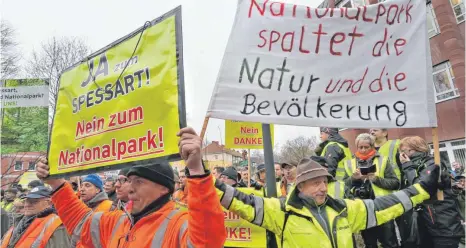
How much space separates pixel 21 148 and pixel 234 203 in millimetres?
12511

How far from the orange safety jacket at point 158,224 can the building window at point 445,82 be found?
67.2ft

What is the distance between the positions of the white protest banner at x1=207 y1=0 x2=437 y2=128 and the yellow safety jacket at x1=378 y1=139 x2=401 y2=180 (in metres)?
1.59

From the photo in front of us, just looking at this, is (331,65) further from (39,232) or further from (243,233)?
(243,233)

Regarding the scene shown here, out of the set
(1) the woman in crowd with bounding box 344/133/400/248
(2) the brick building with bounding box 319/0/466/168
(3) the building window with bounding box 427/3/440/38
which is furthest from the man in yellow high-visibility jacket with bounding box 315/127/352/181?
(3) the building window with bounding box 427/3/440/38

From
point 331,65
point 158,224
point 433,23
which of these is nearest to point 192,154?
point 158,224

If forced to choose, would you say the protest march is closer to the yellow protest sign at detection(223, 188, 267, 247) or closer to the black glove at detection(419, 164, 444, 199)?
the black glove at detection(419, 164, 444, 199)

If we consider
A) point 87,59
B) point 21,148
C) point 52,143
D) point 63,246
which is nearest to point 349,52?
point 87,59

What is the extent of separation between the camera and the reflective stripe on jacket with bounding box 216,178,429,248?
3.00 metres

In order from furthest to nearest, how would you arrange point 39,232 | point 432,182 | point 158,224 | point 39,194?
point 39,194, point 39,232, point 432,182, point 158,224

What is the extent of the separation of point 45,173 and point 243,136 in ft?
17.7

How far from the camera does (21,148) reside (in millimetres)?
13188

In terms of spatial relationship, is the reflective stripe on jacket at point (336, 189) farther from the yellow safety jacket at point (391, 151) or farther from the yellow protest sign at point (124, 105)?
the yellow protest sign at point (124, 105)

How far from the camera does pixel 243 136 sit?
8062 mm

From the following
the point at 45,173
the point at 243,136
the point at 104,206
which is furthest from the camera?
the point at 243,136
